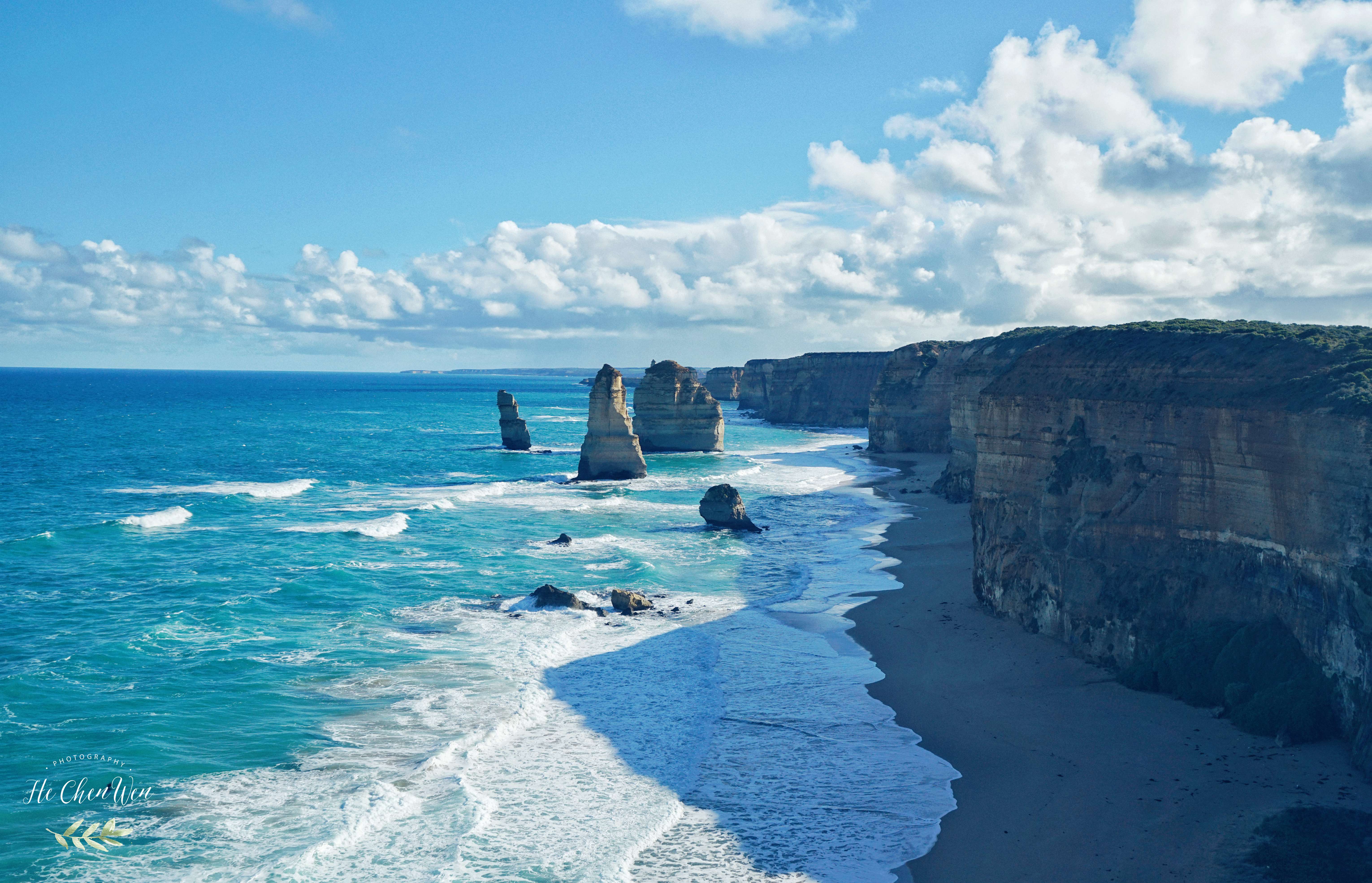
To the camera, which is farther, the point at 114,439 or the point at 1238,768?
the point at 114,439

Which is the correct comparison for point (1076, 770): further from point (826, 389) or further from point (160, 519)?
point (826, 389)

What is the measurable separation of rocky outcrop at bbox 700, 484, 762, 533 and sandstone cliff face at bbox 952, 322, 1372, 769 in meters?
19.0

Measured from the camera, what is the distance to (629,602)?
100.0ft

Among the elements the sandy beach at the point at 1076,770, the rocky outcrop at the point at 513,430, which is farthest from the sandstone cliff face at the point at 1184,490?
the rocky outcrop at the point at 513,430

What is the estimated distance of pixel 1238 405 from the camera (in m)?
19.3

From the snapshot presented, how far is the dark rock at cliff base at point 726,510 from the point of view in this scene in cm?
4597

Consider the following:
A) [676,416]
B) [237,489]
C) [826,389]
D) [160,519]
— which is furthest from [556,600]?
[826,389]

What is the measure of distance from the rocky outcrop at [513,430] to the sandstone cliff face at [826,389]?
5130cm

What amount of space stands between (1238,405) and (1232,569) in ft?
11.6

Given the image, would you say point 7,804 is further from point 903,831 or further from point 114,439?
point 114,439

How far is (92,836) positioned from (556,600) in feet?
53.5

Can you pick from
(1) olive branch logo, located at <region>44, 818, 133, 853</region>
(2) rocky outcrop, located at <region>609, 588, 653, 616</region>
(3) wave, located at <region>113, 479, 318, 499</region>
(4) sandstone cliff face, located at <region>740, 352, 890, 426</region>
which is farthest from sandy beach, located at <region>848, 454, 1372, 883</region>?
(4) sandstone cliff face, located at <region>740, 352, 890, 426</region>

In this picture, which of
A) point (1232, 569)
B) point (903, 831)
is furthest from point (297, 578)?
point (1232, 569)

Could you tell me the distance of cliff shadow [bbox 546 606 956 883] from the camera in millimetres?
15094
